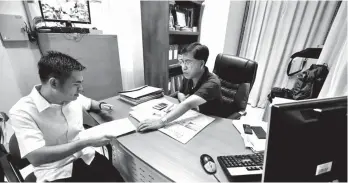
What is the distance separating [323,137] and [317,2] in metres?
2.75

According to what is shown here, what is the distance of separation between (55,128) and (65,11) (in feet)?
4.29

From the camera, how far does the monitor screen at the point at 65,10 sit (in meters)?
1.43

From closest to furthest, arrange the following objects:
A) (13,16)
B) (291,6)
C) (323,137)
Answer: (323,137)
(13,16)
(291,6)

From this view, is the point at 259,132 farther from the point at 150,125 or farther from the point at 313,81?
the point at 313,81

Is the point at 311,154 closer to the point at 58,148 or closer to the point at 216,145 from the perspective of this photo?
the point at 216,145

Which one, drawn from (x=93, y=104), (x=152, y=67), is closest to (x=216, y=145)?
(x=93, y=104)

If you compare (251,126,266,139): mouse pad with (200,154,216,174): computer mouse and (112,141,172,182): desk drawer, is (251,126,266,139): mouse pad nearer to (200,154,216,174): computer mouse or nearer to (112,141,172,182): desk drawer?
(200,154,216,174): computer mouse

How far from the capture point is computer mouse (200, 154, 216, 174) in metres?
0.66

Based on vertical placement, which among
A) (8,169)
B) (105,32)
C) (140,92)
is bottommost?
(8,169)

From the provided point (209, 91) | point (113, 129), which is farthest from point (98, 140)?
point (209, 91)

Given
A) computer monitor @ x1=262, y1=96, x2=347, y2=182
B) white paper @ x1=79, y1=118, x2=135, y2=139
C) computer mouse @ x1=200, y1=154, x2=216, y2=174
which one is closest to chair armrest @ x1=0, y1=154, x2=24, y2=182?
white paper @ x1=79, y1=118, x2=135, y2=139

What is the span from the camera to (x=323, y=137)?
45cm

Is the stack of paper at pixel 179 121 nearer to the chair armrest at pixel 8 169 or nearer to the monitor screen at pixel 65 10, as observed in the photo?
the chair armrest at pixel 8 169

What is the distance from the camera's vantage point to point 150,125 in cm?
96
